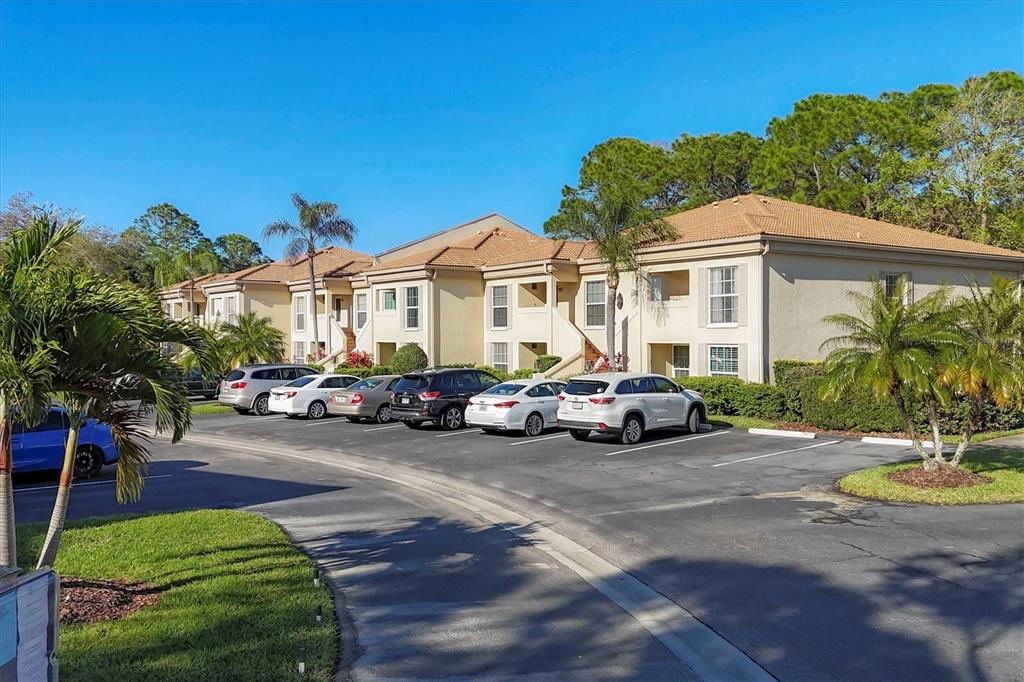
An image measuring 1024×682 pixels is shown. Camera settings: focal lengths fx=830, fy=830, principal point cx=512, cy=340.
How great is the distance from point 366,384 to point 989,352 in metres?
17.4

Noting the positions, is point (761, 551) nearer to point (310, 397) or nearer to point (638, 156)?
point (310, 397)

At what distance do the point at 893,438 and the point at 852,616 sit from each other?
13565mm

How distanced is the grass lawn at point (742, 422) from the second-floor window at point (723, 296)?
3.37 m

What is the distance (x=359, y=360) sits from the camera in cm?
3841

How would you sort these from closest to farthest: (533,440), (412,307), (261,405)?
(533,440) → (261,405) → (412,307)

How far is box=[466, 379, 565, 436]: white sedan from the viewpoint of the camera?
20375 mm

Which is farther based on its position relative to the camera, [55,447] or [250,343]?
[250,343]

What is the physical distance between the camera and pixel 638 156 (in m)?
54.6

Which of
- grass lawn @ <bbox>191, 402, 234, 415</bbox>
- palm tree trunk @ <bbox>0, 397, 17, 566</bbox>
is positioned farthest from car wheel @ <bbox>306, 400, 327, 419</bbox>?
palm tree trunk @ <bbox>0, 397, 17, 566</bbox>

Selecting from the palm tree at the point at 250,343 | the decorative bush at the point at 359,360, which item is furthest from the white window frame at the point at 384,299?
the palm tree at the point at 250,343

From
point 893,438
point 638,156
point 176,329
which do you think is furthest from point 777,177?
point 176,329

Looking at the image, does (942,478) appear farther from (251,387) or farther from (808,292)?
(251,387)

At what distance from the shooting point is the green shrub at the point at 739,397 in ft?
73.8

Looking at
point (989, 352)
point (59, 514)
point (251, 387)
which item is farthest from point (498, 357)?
point (59, 514)
